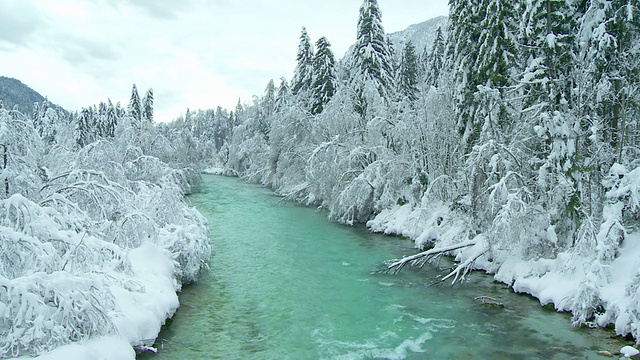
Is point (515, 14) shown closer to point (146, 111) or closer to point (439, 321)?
point (439, 321)

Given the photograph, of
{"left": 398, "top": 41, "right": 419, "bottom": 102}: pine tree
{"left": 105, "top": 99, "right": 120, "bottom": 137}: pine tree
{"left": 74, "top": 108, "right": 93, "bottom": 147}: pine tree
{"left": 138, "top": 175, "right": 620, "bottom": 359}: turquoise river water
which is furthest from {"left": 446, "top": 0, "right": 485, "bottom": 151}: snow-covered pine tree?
{"left": 105, "top": 99, "right": 120, "bottom": 137}: pine tree

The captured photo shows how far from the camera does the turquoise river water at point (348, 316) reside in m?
9.61

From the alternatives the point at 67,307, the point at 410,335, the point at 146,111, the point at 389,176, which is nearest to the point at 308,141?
the point at 389,176

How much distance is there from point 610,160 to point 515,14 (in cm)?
722

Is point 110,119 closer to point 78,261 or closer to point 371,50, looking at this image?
point 371,50

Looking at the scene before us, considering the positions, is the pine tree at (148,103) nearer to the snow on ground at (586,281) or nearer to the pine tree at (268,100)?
the pine tree at (268,100)

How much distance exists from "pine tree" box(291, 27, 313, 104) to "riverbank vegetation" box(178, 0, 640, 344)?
15.8m

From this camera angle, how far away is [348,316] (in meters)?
11.7

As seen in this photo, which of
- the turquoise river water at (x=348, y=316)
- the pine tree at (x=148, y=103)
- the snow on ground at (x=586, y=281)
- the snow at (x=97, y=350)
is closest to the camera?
the snow at (x=97, y=350)

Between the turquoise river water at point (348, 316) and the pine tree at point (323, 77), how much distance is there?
2332 centimetres

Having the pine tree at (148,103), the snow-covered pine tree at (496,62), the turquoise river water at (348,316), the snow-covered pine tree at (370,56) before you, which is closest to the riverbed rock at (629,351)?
the turquoise river water at (348,316)

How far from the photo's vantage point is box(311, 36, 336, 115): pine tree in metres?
39.8

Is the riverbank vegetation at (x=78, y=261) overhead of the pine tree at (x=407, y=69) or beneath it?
beneath

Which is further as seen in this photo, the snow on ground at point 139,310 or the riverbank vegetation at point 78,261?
the snow on ground at point 139,310
